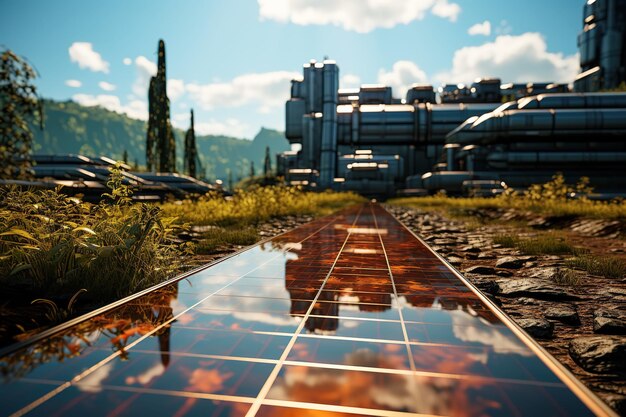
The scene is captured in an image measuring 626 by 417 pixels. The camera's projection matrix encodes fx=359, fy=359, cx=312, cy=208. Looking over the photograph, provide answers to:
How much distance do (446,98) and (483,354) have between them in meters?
47.5

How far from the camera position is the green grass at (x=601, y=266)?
3795 millimetres

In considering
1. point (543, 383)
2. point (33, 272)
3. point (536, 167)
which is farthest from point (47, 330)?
point (536, 167)

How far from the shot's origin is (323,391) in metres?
1.56

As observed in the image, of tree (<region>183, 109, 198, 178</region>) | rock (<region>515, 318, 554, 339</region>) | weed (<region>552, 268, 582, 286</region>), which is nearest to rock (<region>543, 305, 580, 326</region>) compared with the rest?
rock (<region>515, 318, 554, 339</region>)

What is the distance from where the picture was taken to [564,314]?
2.59 m

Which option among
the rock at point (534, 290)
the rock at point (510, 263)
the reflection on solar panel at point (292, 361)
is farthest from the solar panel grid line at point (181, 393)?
the rock at point (510, 263)

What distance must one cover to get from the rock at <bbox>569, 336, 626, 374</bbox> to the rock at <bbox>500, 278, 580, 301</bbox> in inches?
39.4

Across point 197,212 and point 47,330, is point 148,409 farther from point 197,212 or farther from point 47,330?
point 197,212

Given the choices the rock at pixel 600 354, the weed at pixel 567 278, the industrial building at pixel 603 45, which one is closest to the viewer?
the rock at pixel 600 354

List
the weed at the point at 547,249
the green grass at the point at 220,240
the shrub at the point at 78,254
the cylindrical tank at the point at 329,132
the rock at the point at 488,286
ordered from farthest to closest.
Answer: the cylindrical tank at the point at 329,132 → the green grass at the point at 220,240 → the weed at the point at 547,249 → the rock at the point at 488,286 → the shrub at the point at 78,254

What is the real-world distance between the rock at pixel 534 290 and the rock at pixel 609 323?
1.66 ft

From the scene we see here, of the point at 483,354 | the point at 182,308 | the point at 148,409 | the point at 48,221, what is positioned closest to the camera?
the point at 148,409

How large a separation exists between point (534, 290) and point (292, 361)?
2470mm

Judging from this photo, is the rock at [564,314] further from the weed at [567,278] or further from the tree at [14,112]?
the tree at [14,112]
